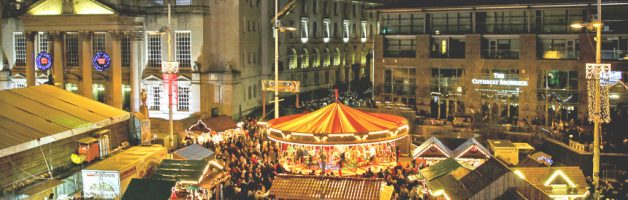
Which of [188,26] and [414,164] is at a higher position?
[188,26]

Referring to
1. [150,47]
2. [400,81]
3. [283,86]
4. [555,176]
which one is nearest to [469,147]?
[555,176]

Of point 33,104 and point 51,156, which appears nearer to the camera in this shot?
point 51,156

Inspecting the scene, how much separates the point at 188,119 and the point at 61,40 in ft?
44.1

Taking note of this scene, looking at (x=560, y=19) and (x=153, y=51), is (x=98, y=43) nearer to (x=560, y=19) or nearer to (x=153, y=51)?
(x=153, y=51)

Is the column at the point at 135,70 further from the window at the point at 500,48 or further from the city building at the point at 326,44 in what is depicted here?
the window at the point at 500,48

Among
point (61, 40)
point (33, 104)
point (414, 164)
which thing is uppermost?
point (61, 40)

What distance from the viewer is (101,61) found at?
54094 millimetres

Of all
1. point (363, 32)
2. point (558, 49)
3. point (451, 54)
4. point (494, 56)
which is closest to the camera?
point (558, 49)

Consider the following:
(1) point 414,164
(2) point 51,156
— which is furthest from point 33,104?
(1) point 414,164

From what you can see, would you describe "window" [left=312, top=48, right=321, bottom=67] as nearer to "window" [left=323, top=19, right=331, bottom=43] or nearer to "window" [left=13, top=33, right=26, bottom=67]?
"window" [left=323, top=19, right=331, bottom=43]

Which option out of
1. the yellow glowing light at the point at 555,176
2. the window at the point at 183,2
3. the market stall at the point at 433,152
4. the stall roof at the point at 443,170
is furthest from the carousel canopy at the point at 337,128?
the window at the point at 183,2

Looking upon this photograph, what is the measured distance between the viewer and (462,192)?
2283 cm

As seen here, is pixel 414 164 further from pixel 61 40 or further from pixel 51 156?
pixel 61 40

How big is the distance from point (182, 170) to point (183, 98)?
95.2ft
